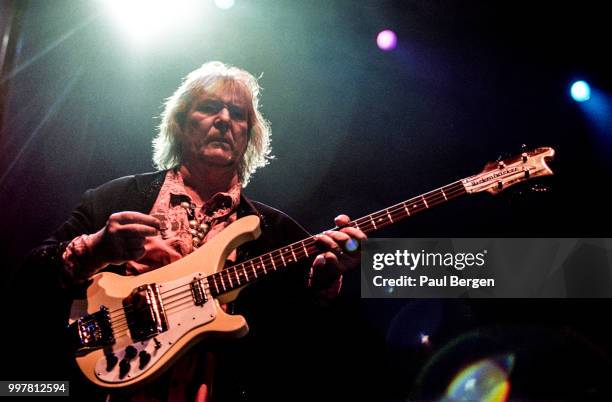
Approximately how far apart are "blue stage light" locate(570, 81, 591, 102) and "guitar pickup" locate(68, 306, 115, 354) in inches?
114

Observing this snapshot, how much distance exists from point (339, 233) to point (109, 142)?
1660mm

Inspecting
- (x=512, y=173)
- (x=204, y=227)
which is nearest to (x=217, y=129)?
(x=204, y=227)

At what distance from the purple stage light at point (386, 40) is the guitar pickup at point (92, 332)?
223 centimetres

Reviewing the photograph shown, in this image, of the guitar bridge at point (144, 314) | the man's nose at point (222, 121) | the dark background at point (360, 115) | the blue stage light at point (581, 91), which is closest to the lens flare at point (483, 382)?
the dark background at point (360, 115)

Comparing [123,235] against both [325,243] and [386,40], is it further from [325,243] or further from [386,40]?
[386,40]

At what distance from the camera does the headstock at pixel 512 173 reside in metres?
1.95

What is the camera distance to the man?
1770 mm

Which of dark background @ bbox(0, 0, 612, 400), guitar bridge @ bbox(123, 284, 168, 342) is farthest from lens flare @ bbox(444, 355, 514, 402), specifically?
guitar bridge @ bbox(123, 284, 168, 342)

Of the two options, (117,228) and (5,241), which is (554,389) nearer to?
(117,228)

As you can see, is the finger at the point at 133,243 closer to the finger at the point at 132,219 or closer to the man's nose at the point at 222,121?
the finger at the point at 132,219

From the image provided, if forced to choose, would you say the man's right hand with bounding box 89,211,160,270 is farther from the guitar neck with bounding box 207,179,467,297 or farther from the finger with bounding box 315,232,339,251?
the finger with bounding box 315,232,339,251

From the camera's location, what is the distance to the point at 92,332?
1686mm

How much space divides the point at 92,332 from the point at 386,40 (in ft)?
7.76

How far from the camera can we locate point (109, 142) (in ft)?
8.74
